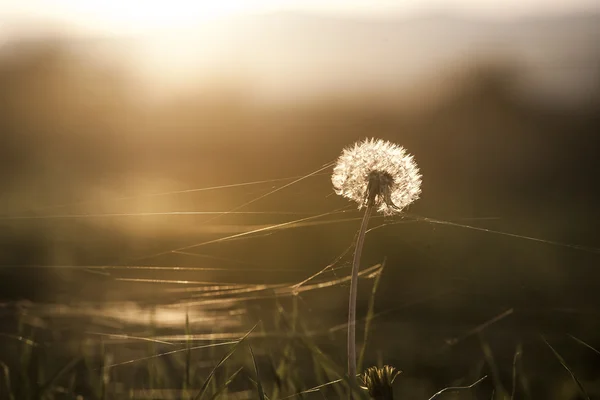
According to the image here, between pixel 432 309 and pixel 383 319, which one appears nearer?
pixel 383 319

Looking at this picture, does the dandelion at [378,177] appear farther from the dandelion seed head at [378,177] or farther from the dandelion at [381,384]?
the dandelion at [381,384]

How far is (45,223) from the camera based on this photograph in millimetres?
7918

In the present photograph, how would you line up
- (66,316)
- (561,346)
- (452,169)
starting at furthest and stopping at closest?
(452,169) < (561,346) < (66,316)

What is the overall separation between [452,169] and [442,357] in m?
6.61

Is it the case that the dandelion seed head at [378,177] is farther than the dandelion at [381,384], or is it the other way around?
the dandelion seed head at [378,177]

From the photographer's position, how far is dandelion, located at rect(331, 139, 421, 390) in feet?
7.41

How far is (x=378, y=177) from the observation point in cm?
228

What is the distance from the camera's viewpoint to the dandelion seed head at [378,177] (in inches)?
89.0

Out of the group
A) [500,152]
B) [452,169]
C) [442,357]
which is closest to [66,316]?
[442,357]

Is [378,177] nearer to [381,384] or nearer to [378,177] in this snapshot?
[378,177]

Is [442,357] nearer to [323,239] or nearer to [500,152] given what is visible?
[323,239]

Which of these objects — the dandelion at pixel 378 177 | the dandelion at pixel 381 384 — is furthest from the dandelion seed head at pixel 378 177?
the dandelion at pixel 381 384

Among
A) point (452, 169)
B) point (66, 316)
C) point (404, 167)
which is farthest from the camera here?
point (452, 169)

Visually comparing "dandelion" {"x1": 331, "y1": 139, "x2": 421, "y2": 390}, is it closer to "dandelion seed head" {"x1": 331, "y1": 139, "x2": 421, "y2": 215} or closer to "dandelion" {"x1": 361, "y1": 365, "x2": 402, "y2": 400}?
"dandelion seed head" {"x1": 331, "y1": 139, "x2": 421, "y2": 215}
